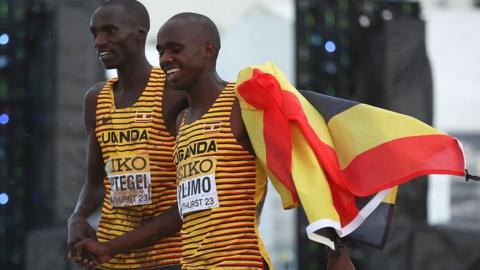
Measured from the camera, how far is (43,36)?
291 inches

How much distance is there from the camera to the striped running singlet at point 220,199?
165 inches

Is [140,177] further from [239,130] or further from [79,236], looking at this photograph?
[239,130]

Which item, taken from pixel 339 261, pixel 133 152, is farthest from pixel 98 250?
pixel 339 261

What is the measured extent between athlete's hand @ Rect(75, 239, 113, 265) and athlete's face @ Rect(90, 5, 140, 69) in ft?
2.35

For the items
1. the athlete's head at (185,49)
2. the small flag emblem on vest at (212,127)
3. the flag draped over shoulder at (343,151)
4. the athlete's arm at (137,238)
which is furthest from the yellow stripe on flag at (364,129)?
the athlete's arm at (137,238)

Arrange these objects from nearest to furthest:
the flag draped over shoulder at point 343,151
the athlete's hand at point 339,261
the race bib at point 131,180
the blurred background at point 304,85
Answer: the athlete's hand at point 339,261 → the flag draped over shoulder at point 343,151 → the race bib at point 131,180 → the blurred background at point 304,85

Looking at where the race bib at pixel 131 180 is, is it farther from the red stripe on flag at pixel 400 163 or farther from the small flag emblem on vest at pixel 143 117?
the red stripe on flag at pixel 400 163

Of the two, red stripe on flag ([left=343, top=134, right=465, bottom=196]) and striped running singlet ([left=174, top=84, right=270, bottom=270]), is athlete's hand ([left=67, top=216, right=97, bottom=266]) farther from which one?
red stripe on flag ([left=343, top=134, right=465, bottom=196])

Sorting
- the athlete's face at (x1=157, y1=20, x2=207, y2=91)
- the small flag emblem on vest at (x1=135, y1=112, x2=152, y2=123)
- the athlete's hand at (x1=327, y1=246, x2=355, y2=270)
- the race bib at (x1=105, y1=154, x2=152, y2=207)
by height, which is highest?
the athlete's face at (x1=157, y1=20, x2=207, y2=91)

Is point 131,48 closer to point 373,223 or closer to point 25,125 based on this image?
point 373,223

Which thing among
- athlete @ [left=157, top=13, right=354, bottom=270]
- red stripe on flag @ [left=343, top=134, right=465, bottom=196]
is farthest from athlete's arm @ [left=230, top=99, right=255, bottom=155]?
red stripe on flag @ [left=343, top=134, right=465, bottom=196]

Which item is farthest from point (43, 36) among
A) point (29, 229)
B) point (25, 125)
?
point (29, 229)

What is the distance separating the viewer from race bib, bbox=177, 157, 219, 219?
4.23 metres

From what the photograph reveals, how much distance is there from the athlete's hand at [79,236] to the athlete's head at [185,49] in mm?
790
